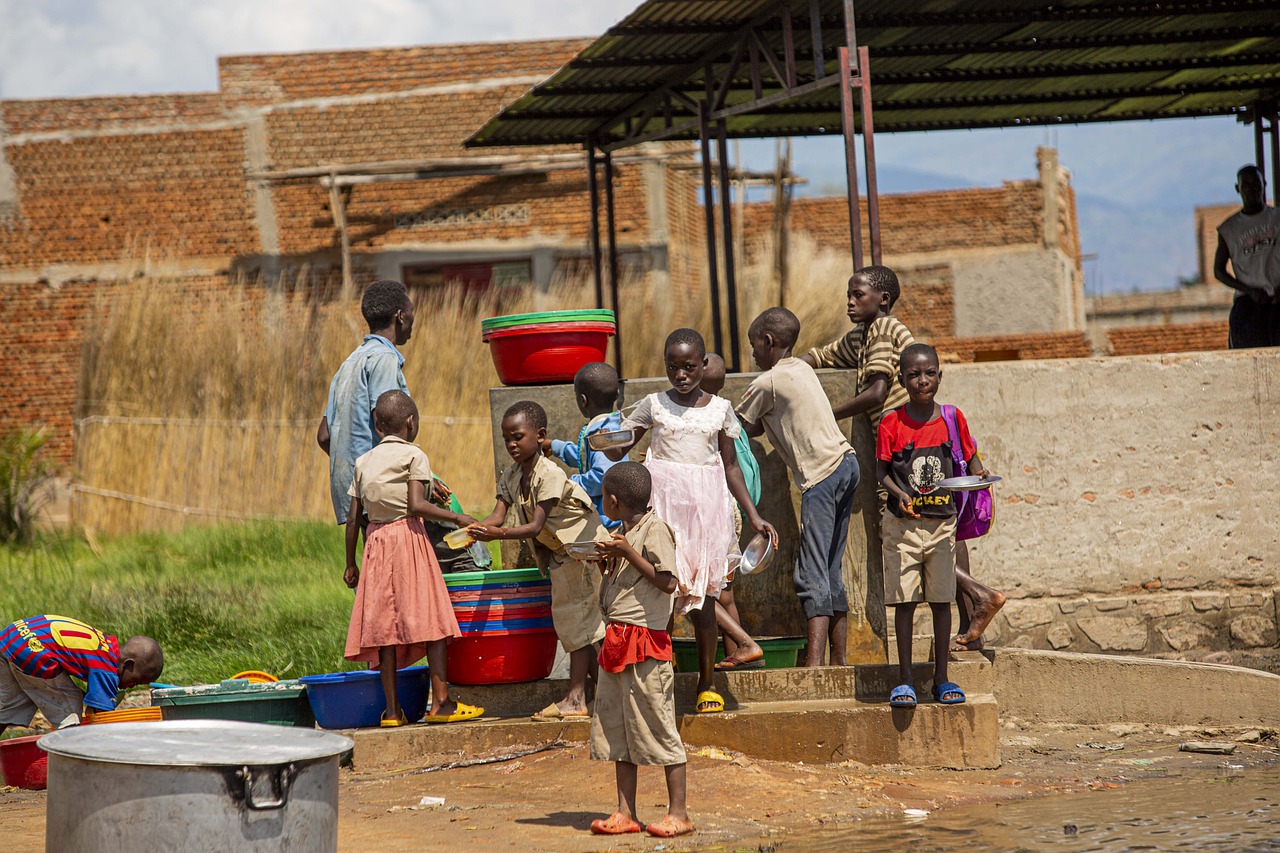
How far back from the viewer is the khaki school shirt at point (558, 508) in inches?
216

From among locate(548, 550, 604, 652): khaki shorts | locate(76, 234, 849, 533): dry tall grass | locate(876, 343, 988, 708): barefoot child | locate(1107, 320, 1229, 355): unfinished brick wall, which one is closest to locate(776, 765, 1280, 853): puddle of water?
locate(876, 343, 988, 708): barefoot child

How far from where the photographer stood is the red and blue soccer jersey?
18.6ft

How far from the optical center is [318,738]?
3928mm

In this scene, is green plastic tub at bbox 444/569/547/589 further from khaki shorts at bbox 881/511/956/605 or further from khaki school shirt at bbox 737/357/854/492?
khaki shorts at bbox 881/511/956/605

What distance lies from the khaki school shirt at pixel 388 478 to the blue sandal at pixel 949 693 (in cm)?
233

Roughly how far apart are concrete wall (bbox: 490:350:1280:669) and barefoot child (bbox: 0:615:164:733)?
486cm

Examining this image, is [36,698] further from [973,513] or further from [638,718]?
[973,513]

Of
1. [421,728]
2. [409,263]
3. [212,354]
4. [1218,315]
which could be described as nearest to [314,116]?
[409,263]

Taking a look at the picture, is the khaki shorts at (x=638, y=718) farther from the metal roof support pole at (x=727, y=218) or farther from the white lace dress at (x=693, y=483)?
the metal roof support pole at (x=727, y=218)

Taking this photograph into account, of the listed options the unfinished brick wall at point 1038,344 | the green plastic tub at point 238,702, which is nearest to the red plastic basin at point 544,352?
the green plastic tub at point 238,702

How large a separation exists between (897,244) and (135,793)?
74.5 ft

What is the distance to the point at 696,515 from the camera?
5.59 metres

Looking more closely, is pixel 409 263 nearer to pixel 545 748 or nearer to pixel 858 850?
pixel 545 748

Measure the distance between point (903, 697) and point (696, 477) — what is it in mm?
1265
